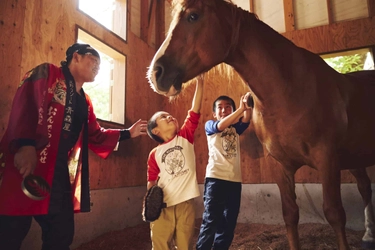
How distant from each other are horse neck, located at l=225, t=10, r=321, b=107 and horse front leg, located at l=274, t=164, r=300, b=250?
55 cm

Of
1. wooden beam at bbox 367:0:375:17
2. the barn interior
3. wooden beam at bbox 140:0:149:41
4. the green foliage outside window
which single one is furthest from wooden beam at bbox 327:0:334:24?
wooden beam at bbox 140:0:149:41

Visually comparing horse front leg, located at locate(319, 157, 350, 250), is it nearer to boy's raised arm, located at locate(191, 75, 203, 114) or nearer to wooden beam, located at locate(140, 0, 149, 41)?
boy's raised arm, located at locate(191, 75, 203, 114)

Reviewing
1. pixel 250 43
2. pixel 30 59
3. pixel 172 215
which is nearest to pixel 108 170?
pixel 30 59

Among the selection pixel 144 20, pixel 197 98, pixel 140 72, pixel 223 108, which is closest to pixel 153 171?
pixel 197 98

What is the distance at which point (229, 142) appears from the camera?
237cm

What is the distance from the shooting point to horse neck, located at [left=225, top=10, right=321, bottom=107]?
170 centimetres

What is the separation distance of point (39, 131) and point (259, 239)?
93.2 inches

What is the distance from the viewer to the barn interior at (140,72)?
2572mm

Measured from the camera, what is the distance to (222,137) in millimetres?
2402

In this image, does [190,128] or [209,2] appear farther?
[190,128]

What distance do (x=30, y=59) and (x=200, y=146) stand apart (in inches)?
95.5

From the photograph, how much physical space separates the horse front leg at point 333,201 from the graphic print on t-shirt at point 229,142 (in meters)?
0.84

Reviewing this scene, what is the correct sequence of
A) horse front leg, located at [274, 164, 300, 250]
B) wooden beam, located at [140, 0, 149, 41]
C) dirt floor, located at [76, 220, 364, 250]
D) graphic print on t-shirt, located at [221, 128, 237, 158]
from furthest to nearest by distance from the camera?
wooden beam, located at [140, 0, 149, 41] < dirt floor, located at [76, 220, 364, 250] < graphic print on t-shirt, located at [221, 128, 237, 158] < horse front leg, located at [274, 164, 300, 250]

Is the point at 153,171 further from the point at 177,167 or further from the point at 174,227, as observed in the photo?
the point at 174,227
